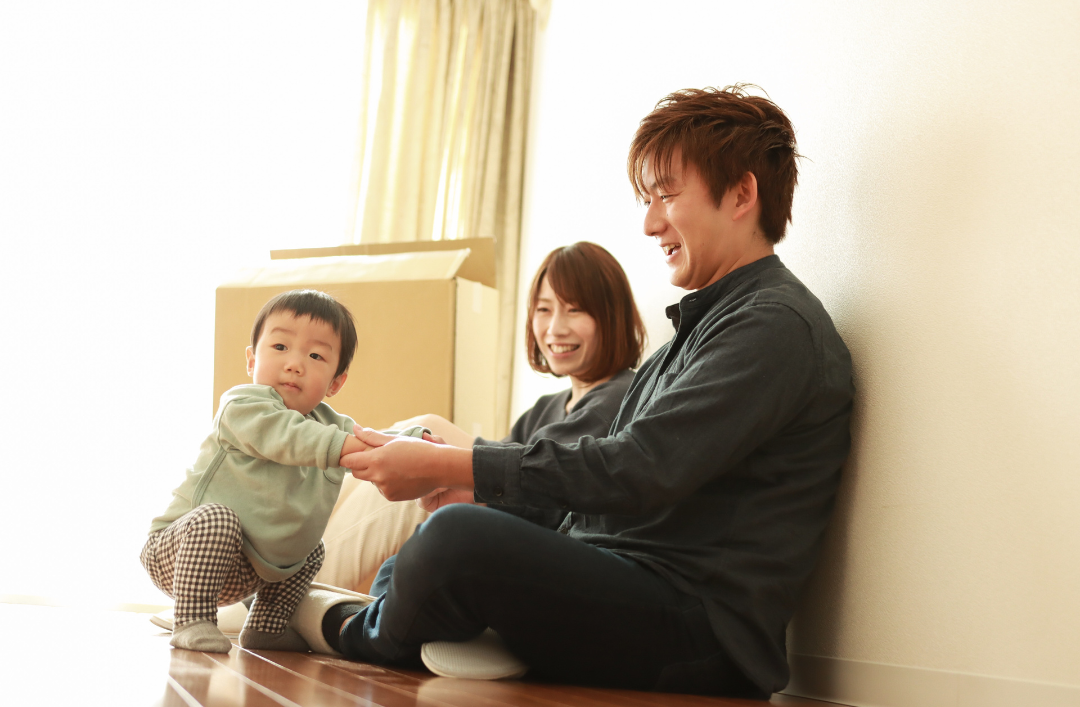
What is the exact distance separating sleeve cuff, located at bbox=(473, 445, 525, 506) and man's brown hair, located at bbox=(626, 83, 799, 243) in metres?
0.45

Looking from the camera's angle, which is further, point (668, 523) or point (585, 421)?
point (585, 421)

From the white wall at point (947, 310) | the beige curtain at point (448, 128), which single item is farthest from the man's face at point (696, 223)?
the beige curtain at point (448, 128)

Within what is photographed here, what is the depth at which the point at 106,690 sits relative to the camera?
69 cm

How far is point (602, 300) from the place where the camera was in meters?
1.70

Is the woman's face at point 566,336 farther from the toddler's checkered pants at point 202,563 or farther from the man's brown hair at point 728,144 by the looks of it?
the toddler's checkered pants at point 202,563

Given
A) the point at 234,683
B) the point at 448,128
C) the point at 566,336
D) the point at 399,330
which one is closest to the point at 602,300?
the point at 566,336

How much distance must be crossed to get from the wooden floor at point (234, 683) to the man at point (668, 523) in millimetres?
49

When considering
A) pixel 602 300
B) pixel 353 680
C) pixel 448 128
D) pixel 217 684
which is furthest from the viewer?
pixel 448 128

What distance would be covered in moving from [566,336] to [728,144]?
2.18ft

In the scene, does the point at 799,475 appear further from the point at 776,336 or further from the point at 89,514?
the point at 89,514

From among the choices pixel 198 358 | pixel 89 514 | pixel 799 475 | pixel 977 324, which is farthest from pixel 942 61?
pixel 89 514

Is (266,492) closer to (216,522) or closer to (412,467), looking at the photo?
(216,522)

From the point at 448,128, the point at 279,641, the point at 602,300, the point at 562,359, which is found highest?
the point at 448,128

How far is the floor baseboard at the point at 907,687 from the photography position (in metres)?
0.75
